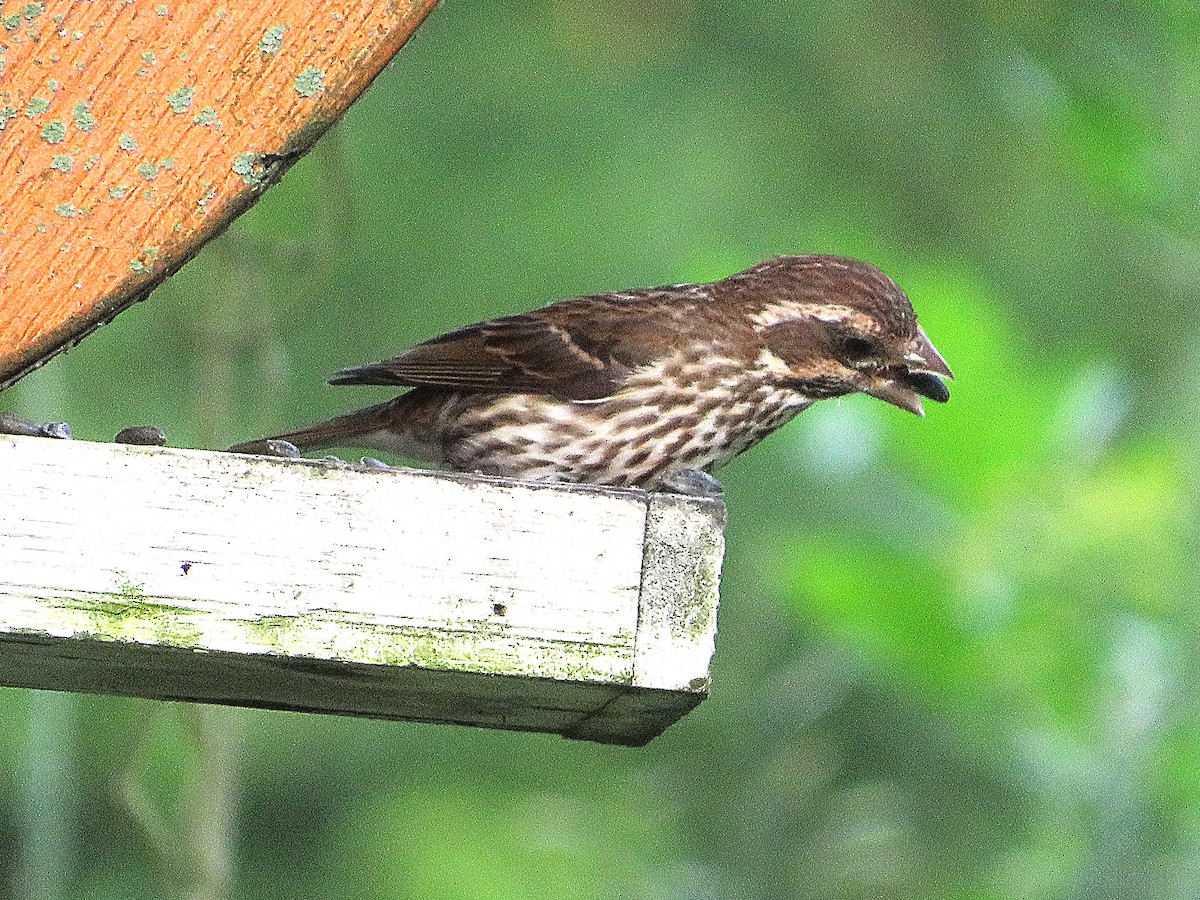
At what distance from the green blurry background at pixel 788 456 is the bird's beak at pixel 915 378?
0.23 metres

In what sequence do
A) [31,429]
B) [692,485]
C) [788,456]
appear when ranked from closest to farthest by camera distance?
[31,429] → [692,485] → [788,456]

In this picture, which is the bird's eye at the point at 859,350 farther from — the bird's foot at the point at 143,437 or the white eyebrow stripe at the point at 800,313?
the bird's foot at the point at 143,437

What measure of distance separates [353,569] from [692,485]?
484 millimetres

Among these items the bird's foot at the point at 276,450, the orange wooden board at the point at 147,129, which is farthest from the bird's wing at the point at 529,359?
the orange wooden board at the point at 147,129

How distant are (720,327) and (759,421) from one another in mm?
189

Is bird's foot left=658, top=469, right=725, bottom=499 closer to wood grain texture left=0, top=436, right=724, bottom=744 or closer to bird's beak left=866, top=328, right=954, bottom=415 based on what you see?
wood grain texture left=0, top=436, right=724, bottom=744

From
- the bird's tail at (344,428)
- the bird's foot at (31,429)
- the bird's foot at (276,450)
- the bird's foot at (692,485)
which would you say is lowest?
the bird's foot at (31,429)

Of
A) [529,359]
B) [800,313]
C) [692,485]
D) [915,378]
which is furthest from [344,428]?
[692,485]

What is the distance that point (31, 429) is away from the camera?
250 centimetres

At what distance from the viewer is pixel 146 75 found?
2.50 metres

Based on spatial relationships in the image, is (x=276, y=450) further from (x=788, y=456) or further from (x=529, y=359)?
(x=788, y=456)

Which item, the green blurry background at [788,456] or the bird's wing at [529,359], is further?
the green blurry background at [788,456]

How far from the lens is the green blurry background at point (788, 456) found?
3932 millimetres

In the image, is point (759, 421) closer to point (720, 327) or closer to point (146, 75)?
point (720, 327)
